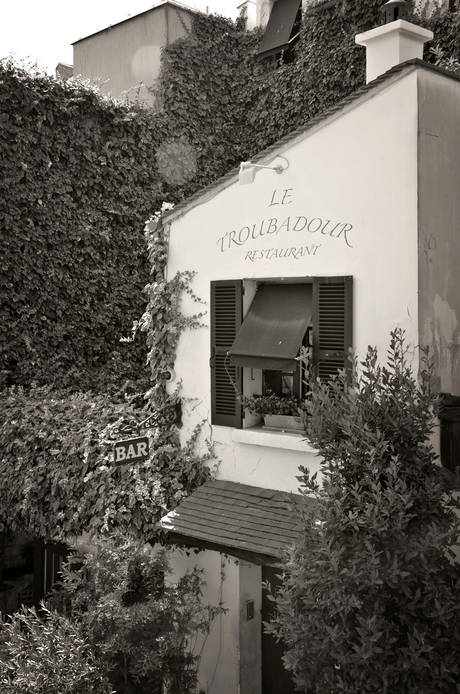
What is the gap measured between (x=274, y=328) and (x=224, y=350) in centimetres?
81

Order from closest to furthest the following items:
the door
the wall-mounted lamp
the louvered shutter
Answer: the wall-mounted lamp
the louvered shutter
the door

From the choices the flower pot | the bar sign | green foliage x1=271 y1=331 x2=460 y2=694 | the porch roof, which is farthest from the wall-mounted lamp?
the porch roof

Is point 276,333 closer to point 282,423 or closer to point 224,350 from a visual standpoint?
point 224,350

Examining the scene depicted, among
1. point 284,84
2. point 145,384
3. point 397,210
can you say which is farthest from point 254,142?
point 397,210

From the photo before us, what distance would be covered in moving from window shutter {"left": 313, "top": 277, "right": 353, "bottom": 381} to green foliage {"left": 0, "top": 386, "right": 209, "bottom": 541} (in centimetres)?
206

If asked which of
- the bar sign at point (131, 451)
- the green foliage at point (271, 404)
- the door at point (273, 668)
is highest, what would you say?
the green foliage at point (271, 404)

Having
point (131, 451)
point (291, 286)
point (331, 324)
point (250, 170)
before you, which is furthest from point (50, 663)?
point (250, 170)

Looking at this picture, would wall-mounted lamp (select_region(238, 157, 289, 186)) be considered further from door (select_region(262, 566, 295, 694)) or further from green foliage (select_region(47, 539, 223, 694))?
door (select_region(262, 566, 295, 694))

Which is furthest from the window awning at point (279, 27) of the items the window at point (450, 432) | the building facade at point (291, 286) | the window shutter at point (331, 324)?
the window at point (450, 432)

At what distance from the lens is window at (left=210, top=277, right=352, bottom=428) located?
6.88 m

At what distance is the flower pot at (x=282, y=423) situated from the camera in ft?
24.3

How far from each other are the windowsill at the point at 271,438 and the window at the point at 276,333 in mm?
154

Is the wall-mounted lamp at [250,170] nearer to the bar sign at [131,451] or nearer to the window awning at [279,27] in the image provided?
the bar sign at [131,451]

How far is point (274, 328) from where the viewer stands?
7297 mm
